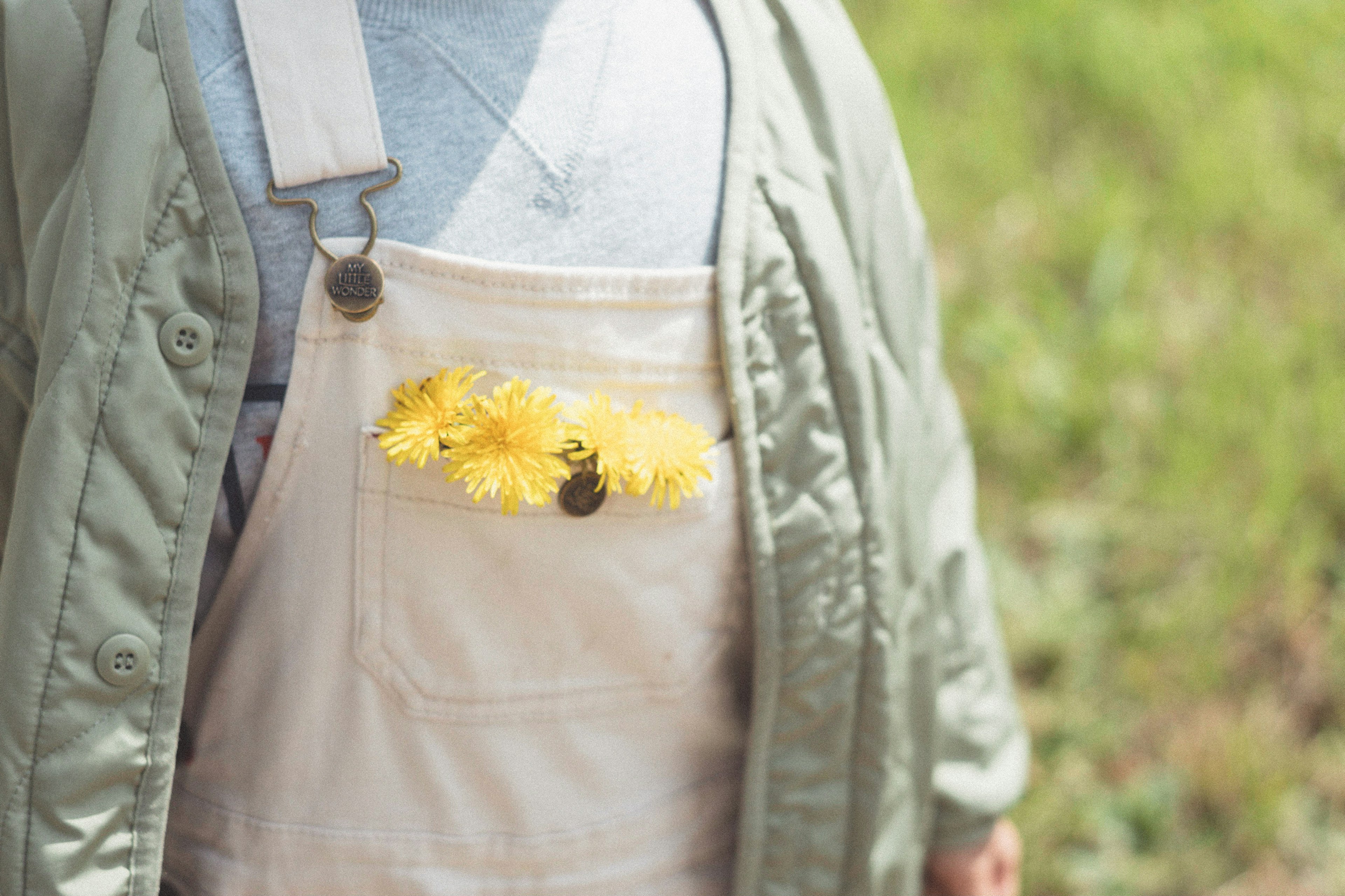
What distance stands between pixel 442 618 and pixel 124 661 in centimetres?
21

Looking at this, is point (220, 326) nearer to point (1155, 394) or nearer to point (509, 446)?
point (509, 446)

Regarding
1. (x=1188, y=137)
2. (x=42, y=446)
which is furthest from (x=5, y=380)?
(x=1188, y=137)

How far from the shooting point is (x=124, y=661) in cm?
76

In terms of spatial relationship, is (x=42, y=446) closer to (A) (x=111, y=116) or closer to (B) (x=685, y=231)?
(A) (x=111, y=116)

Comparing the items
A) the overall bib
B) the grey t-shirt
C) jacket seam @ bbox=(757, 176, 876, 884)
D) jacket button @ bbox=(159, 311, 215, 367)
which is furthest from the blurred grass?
jacket button @ bbox=(159, 311, 215, 367)

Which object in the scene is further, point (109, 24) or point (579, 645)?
point (579, 645)

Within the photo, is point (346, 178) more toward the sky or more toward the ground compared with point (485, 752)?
more toward the sky

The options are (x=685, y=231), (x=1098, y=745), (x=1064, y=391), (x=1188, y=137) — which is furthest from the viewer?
(x=1188, y=137)

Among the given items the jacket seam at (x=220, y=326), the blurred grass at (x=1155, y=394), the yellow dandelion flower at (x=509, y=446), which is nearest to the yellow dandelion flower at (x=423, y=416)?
the yellow dandelion flower at (x=509, y=446)

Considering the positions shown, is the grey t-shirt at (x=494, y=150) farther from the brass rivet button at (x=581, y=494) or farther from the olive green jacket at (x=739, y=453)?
the brass rivet button at (x=581, y=494)

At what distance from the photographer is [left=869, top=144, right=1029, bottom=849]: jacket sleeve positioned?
0.99 metres

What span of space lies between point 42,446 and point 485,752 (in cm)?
38

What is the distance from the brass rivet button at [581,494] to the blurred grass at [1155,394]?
1.22 m

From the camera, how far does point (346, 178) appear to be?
78 centimetres
